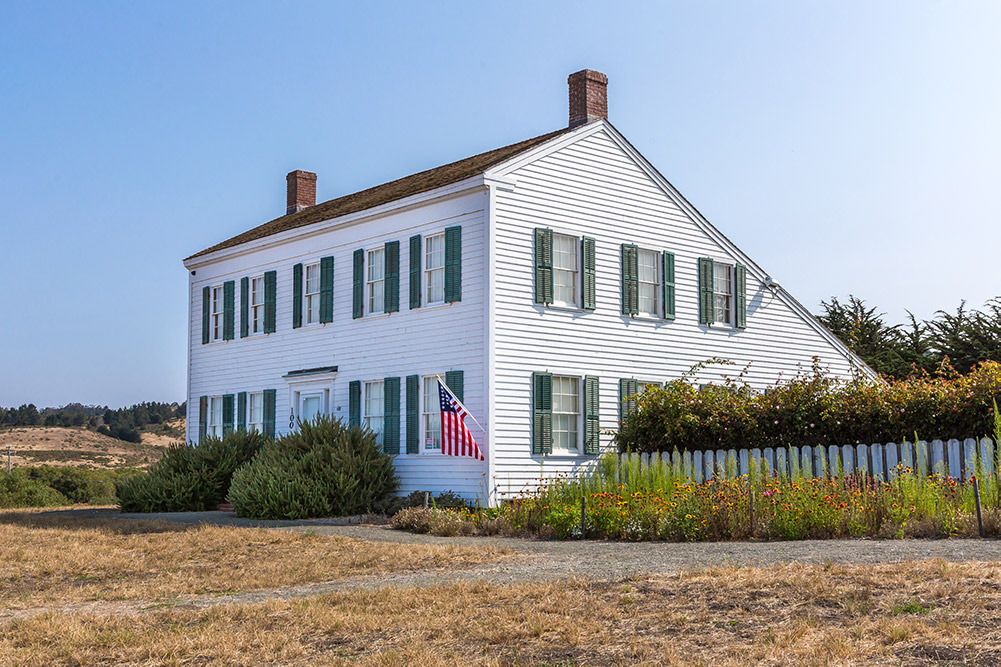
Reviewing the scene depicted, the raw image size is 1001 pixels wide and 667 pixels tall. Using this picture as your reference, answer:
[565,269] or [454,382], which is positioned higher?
[565,269]

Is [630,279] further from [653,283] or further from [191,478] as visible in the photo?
[191,478]

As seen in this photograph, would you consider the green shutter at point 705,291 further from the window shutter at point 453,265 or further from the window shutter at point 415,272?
the window shutter at point 415,272

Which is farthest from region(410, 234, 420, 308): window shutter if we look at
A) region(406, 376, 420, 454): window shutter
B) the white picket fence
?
the white picket fence

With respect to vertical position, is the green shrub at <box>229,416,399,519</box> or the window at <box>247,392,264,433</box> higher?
the window at <box>247,392,264,433</box>

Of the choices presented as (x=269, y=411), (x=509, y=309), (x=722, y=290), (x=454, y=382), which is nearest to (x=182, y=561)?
(x=454, y=382)

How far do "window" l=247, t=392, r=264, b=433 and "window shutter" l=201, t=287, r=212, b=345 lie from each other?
9.39 ft

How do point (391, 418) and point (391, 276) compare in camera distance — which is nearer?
point (391, 418)

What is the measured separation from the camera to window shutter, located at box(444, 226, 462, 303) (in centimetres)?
2138

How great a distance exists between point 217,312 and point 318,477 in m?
9.79

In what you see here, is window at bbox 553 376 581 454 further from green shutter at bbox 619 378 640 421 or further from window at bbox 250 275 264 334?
window at bbox 250 275 264 334

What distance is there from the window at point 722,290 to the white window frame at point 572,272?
439 cm

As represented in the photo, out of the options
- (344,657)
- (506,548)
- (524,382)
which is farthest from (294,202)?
(344,657)

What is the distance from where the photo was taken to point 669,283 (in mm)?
24203

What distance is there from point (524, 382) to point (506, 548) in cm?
791
